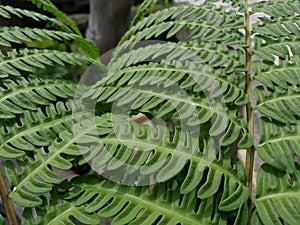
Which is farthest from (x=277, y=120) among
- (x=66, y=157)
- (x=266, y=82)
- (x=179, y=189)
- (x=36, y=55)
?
(x=36, y=55)

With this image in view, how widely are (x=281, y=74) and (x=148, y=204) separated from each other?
1.23 feet

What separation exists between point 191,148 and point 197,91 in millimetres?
139

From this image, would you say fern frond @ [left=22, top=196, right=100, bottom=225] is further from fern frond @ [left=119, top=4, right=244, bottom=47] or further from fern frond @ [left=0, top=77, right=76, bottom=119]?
fern frond @ [left=119, top=4, right=244, bottom=47]

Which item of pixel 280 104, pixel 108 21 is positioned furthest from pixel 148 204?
pixel 108 21

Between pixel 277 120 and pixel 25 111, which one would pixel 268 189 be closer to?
pixel 277 120

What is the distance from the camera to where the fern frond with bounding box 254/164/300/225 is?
543 millimetres

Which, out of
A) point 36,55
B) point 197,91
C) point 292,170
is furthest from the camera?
point 36,55

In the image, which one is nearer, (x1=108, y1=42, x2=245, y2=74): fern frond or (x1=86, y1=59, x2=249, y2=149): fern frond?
(x1=86, y1=59, x2=249, y2=149): fern frond

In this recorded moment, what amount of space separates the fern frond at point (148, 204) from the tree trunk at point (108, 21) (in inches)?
90.6

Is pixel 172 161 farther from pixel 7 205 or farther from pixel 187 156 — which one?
pixel 7 205

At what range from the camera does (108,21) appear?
2826 millimetres

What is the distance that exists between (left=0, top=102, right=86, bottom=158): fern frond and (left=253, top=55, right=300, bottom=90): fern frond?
36cm

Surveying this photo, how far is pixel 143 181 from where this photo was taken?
1.94 feet

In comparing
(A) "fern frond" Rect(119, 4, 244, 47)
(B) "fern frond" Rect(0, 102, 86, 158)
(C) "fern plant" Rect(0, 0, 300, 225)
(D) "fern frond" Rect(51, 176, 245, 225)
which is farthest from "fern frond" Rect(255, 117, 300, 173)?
(B) "fern frond" Rect(0, 102, 86, 158)
